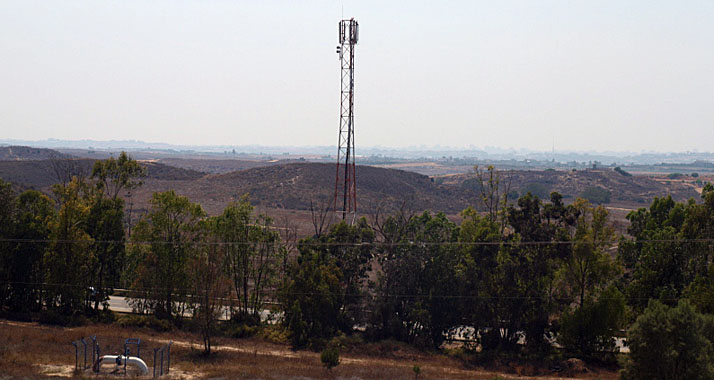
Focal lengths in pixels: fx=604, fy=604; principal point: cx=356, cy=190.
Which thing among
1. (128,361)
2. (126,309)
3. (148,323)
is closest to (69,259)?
(126,309)

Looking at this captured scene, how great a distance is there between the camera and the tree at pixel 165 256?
36875 mm

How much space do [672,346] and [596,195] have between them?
119 metres

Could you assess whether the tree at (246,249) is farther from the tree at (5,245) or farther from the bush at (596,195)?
the bush at (596,195)

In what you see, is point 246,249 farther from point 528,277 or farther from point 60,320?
point 528,277

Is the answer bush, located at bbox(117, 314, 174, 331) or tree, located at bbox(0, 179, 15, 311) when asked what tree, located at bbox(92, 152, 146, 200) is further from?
bush, located at bbox(117, 314, 174, 331)

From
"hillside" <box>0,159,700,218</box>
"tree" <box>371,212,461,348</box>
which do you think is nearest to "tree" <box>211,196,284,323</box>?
"tree" <box>371,212,461,348</box>

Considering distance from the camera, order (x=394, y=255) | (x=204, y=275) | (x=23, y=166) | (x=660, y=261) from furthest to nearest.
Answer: (x=23, y=166), (x=394, y=255), (x=660, y=261), (x=204, y=275)

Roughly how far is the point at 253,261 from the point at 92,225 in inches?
428

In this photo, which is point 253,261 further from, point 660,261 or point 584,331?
point 660,261

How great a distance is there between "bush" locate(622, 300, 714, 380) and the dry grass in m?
7.60

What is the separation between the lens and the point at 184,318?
3775cm

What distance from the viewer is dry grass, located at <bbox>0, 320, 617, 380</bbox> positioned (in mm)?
25547

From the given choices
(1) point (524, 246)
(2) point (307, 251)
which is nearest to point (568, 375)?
(1) point (524, 246)

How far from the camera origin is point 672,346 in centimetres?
2150
